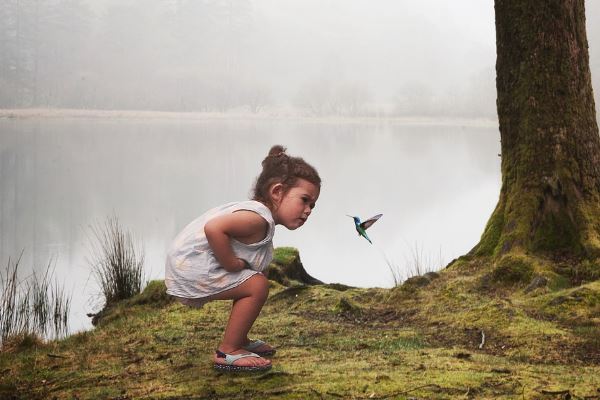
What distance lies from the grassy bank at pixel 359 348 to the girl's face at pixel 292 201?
64 centimetres

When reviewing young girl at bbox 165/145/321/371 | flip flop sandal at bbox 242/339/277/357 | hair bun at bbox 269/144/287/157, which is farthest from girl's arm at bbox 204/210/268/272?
flip flop sandal at bbox 242/339/277/357

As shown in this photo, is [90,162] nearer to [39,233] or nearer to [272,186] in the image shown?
[39,233]

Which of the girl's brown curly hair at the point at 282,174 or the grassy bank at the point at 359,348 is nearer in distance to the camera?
the grassy bank at the point at 359,348

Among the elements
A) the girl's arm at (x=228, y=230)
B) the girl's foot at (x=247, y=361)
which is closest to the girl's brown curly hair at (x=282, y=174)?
the girl's arm at (x=228, y=230)

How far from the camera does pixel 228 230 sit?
3.14m

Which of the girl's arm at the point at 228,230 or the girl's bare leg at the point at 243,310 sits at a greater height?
the girl's arm at the point at 228,230

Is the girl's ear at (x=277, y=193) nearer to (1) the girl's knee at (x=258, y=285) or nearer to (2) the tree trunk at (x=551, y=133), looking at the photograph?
(1) the girl's knee at (x=258, y=285)

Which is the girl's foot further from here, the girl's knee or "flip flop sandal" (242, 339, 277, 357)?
the girl's knee

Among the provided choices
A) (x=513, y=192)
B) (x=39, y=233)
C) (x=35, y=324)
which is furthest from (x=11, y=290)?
(x=39, y=233)

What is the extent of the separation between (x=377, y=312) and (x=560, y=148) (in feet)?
5.51

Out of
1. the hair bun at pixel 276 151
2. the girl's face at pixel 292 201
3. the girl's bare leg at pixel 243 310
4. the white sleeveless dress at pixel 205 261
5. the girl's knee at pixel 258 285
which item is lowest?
the girl's bare leg at pixel 243 310

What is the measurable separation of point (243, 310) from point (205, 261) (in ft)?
0.86

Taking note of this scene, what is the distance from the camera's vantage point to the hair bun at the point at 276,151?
3.39 m

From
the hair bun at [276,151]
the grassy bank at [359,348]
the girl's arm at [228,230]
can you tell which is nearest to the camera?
the grassy bank at [359,348]
